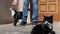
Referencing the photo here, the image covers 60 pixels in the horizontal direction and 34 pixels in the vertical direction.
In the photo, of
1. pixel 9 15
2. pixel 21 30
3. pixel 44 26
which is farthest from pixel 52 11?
pixel 44 26

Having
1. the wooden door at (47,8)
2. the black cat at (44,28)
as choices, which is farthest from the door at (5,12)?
the black cat at (44,28)

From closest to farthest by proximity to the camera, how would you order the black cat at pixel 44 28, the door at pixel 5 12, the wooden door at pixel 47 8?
the black cat at pixel 44 28
the door at pixel 5 12
the wooden door at pixel 47 8

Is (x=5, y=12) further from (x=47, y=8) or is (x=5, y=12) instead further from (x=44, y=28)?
(x=44, y=28)

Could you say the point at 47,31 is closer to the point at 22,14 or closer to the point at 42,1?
the point at 22,14

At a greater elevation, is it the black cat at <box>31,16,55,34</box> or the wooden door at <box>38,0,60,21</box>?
the wooden door at <box>38,0,60,21</box>

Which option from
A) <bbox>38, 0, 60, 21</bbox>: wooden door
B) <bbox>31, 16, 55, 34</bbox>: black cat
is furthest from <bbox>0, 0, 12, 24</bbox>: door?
<bbox>31, 16, 55, 34</bbox>: black cat

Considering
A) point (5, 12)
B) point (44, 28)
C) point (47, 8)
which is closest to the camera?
point (44, 28)

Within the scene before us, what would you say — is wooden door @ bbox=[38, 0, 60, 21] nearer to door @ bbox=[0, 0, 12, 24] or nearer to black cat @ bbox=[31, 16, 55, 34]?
door @ bbox=[0, 0, 12, 24]

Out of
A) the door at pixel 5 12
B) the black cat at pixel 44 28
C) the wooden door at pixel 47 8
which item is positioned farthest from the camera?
the wooden door at pixel 47 8

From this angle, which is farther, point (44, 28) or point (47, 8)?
point (47, 8)

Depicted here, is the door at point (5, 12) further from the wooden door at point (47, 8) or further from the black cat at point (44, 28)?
the black cat at point (44, 28)

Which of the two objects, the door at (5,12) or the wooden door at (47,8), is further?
the wooden door at (47,8)

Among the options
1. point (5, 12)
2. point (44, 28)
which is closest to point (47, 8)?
point (5, 12)

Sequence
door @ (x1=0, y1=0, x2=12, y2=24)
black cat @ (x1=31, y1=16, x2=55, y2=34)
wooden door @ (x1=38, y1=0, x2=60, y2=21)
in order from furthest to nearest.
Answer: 1. wooden door @ (x1=38, y1=0, x2=60, y2=21)
2. door @ (x1=0, y1=0, x2=12, y2=24)
3. black cat @ (x1=31, y1=16, x2=55, y2=34)
